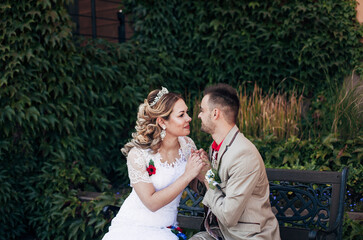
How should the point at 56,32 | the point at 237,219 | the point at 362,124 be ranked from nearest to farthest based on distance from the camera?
the point at 237,219 → the point at 362,124 → the point at 56,32

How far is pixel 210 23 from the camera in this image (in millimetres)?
7254

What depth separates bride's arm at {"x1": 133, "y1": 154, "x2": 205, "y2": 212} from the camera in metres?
2.84

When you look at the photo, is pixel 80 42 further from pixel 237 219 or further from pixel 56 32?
pixel 237 219

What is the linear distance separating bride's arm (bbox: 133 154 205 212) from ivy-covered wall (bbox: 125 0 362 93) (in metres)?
4.22

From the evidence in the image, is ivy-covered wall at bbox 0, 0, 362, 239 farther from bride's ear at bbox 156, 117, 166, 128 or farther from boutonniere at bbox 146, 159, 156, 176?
bride's ear at bbox 156, 117, 166, 128

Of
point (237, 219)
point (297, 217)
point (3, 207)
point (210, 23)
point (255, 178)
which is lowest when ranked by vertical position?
point (3, 207)

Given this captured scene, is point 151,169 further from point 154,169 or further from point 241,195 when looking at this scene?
point 241,195

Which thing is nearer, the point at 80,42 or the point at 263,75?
the point at 80,42

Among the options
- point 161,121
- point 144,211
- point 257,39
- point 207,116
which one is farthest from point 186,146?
point 257,39

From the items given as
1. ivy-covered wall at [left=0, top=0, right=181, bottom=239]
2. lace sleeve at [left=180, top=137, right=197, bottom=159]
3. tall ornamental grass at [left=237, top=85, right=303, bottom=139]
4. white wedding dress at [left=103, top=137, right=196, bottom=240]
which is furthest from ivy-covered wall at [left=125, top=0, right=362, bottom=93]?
A: white wedding dress at [left=103, top=137, right=196, bottom=240]

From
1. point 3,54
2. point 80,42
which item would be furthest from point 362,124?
point 3,54

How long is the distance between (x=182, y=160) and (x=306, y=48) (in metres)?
4.43

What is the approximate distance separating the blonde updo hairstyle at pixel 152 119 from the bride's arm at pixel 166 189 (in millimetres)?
335

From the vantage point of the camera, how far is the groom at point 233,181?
244 cm
